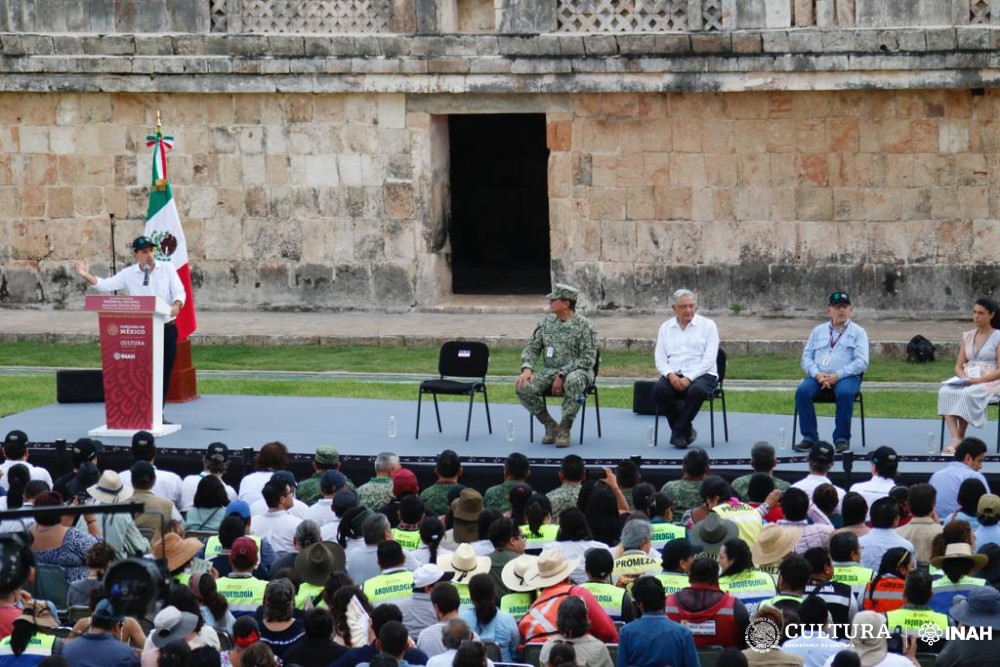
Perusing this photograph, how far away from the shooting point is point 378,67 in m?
23.4

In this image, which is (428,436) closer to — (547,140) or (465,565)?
(465,565)

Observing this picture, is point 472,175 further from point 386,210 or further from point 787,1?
point 787,1

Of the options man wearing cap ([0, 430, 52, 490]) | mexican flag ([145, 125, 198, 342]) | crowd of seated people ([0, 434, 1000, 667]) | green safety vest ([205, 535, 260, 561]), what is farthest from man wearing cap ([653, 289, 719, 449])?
green safety vest ([205, 535, 260, 561])

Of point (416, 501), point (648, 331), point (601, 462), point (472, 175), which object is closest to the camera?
point (416, 501)

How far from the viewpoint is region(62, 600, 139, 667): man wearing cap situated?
348 inches

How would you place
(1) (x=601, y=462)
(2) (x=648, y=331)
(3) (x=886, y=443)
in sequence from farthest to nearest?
(2) (x=648, y=331) → (3) (x=886, y=443) → (1) (x=601, y=462)

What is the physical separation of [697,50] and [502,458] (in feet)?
30.2

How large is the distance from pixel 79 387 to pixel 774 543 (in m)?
9.49

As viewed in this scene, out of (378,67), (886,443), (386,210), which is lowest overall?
(886,443)

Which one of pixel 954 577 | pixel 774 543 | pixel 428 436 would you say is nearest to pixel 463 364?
pixel 428 436

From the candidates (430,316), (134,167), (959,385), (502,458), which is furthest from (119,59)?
(959,385)

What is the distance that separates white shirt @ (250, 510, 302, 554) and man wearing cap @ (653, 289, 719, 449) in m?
4.57

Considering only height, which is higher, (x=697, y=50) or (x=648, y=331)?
(x=697, y=50)

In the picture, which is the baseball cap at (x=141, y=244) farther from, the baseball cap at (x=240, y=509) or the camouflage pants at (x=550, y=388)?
the baseball cap at (x=240, y=509)
